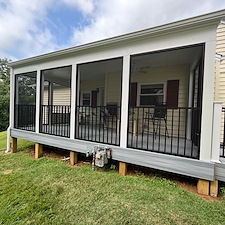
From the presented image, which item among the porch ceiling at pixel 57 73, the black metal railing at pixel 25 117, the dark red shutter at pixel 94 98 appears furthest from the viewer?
the dark red shutter at pixel 94 98

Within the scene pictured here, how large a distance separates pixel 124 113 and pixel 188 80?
2.83 m

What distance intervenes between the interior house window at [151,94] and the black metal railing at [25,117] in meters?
3.76

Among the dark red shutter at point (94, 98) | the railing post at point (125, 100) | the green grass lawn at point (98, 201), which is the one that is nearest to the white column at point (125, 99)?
the railing post at point (125, 100)

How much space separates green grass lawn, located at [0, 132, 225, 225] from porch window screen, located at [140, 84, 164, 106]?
2.85m

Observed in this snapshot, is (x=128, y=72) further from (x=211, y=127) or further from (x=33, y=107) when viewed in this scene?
(x=33, y=107)

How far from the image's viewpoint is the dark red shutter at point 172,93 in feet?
15.8

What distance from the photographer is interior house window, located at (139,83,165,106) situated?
16.8ft

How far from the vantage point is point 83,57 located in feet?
12.5

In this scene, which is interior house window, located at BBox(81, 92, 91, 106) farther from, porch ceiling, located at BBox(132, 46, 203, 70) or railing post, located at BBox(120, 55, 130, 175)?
railing post, located at BBox(120, 55, 130, 175)

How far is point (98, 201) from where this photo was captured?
7.89ft

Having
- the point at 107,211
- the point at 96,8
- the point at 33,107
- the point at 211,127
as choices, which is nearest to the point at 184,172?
the point at 211,127

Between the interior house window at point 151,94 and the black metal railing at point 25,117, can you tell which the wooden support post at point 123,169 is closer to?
the interior house window at point 151,94

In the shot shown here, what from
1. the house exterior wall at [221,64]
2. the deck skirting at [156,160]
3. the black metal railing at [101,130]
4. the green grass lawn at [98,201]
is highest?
the house exterior wall at [221,64]

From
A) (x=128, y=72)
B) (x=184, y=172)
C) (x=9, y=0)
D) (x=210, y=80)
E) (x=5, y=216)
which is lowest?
(x=5, y=216)
